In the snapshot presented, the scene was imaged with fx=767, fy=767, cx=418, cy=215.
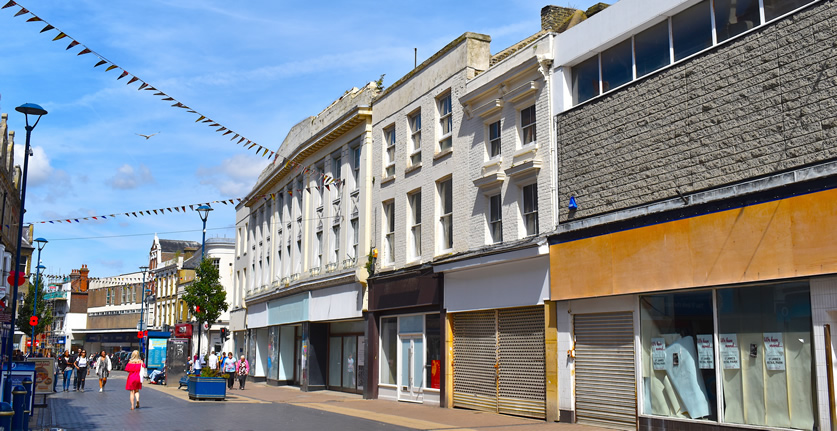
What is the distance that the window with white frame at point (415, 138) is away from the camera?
26.1 metres

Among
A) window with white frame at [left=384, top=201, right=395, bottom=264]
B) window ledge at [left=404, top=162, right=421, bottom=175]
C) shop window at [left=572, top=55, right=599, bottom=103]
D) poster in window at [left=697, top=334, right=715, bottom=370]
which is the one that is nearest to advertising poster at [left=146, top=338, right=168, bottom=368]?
window with white frame at [left=384, top=201, right=395, bottom=264]

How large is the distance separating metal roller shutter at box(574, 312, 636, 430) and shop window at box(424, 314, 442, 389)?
21.2 feet

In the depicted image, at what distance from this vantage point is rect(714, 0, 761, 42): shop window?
1412 cm

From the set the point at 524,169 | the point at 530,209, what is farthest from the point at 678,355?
the point at 524,169

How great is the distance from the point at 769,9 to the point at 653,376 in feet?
24.6

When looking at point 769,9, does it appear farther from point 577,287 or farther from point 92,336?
point 92,336

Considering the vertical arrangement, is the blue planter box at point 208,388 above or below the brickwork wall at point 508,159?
below

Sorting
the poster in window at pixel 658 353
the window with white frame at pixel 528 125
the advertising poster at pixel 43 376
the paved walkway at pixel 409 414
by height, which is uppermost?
the window with white frame at pixel 528 125

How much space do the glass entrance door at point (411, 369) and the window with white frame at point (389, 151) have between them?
A: 6.13 metres

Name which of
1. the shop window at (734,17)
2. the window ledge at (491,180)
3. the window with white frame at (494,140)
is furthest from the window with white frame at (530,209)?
the shop window at (734,17)

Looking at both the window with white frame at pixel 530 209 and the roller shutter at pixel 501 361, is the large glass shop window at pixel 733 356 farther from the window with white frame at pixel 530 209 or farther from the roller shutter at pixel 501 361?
the window with white frame at pixel 530 209

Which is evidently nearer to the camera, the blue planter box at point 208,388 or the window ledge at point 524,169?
the window ledge at point 524,169

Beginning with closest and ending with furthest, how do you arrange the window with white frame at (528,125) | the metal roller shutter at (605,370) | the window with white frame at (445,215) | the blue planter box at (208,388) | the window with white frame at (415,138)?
the metal roller shutter at (605,370) → the window with white frame at (528,125) → the window with white frame at (445,215) → the blue planter box at (208,388) → the window with white frame at (415,138)

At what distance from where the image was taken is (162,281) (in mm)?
78688
